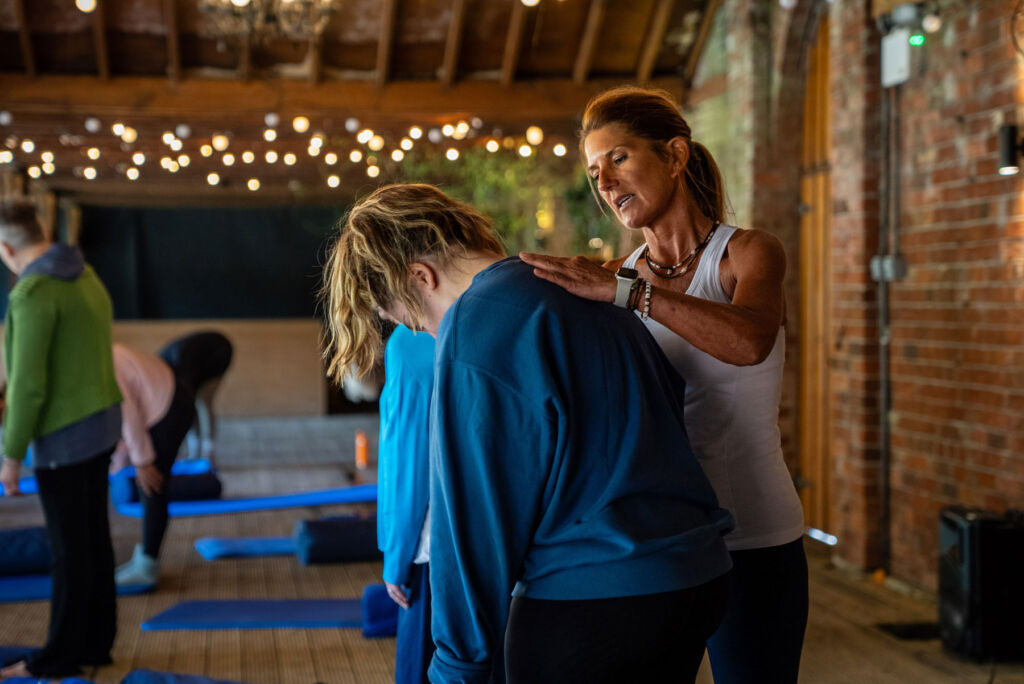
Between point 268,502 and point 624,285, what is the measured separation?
6.17 metres

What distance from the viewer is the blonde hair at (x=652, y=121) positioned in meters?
1.91

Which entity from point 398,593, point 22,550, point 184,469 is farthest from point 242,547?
point 398,593

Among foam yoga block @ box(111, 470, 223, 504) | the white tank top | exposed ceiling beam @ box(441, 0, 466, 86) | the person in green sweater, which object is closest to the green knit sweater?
the person in green sweater

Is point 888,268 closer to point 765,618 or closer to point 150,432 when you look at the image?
point 765,618

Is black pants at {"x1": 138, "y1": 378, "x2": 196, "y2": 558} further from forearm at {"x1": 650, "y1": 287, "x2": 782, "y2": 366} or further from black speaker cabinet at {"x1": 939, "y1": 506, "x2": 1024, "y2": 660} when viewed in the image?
forearm at {"x1": 650, "y1": 287, "x2": 782, "y2": 366}

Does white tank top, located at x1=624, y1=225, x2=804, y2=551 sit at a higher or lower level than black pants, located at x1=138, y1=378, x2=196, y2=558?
higher

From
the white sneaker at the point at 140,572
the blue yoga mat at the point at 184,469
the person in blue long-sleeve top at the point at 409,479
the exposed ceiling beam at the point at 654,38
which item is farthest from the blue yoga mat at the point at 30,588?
the exposed ceiling beam at the point at 654,38

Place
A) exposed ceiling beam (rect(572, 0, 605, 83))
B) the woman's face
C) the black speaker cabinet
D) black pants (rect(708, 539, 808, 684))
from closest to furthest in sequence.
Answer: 1. black pants (rect(708, 539, 808, 684))
2. the woman's face
3. the black speaker cabinet
4. exposed ceiling beam (rect(572, 0, 605, 83))

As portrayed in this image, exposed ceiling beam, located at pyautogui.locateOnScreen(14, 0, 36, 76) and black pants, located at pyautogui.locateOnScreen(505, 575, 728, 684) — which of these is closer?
black pants, located at pyautogui.locateOnScreen(505, 575, 728, 684)

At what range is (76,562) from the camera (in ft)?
11.9

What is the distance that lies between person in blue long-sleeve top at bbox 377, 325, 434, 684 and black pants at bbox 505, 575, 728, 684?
1.14m

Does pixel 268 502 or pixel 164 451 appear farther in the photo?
pixel 268 502

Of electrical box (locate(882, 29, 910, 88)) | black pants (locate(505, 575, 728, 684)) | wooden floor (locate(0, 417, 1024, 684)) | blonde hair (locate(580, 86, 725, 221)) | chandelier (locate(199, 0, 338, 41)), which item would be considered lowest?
wooden floor (locate(0, 417, 1024, 684))

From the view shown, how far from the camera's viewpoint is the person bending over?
4.71 m
